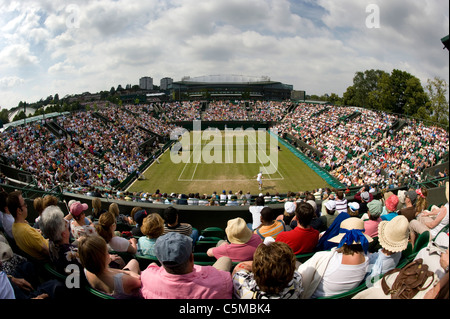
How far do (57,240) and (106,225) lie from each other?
2.22 feet

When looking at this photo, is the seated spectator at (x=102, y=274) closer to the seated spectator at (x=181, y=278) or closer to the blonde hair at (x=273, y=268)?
the seated spectator at (x=181, y=278)

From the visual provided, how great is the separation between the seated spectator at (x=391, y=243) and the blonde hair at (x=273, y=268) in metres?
1.31

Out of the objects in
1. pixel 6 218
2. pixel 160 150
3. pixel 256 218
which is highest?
pixel 6 218

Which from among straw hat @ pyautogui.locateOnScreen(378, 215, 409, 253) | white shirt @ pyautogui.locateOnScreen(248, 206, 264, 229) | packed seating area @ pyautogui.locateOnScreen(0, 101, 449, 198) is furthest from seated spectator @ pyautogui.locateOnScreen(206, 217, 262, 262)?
packed seating area @ pyautogui.locateOnScreen(0, 101, 449, 198)

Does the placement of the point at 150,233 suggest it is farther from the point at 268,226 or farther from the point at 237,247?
the point at 268,226

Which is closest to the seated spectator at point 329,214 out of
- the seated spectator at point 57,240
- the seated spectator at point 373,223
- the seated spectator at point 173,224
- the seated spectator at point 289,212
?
the seated spectator at point 289,212

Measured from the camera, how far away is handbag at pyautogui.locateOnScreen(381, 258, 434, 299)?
2426mm

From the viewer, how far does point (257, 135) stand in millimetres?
48781

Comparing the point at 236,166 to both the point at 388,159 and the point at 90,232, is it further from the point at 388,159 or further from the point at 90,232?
the point at 90,232

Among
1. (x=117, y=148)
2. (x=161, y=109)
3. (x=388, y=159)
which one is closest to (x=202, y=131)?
(x=161, y=109)

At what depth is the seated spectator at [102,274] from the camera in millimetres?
2895

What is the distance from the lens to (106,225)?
4.24 metres

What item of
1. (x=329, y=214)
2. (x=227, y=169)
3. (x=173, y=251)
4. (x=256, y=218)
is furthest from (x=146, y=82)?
(x=173, y=251)
